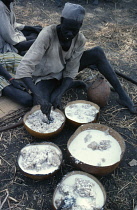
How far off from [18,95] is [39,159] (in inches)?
47.4

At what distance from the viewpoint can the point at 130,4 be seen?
774cm

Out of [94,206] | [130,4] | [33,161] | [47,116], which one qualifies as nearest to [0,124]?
[47,116]

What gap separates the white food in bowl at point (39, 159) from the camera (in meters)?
2.31

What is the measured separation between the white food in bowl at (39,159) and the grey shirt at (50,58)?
0.85 metres

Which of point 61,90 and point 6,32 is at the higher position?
point 6,32

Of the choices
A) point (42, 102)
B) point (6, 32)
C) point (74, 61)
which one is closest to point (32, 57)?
point (42, 102)

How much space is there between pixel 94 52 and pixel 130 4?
17.4ft

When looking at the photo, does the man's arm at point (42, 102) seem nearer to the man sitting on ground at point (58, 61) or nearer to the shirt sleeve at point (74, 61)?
the man sitting on ground at point (58, 61)

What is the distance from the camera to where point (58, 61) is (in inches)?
122

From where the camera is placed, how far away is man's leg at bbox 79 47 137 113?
3359 mm

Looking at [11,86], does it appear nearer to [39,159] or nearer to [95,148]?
[39,159]

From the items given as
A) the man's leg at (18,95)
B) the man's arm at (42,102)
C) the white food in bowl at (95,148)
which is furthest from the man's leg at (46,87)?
the white food in bowl at (95,148)

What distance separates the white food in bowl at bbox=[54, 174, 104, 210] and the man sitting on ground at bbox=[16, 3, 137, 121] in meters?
0.86

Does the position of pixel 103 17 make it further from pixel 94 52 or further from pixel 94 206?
pixel 94 206
